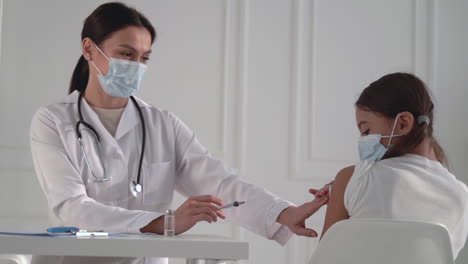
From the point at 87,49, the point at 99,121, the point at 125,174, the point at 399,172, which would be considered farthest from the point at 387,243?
the point at 87,49

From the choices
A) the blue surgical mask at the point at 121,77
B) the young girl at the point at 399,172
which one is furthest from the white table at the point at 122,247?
the blue surgical mask at the point at 121,77

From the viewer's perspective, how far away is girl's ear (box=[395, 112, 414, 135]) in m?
1.91

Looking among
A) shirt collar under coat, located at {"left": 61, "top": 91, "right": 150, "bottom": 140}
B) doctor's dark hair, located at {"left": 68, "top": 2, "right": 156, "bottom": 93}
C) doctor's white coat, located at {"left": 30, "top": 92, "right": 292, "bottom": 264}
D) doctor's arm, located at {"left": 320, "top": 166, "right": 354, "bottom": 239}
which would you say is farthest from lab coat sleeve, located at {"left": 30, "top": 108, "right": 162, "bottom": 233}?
doctor's arm, located at {"left": 320, "top": 166, "right": 354, "bottom": 239}

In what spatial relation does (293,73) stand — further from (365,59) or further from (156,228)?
(156,228)

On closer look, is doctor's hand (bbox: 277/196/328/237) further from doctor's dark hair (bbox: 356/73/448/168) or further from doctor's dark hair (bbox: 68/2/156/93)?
doctor's dark hair (bbox: 68/2/156/93)

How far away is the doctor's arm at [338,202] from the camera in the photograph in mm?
1804

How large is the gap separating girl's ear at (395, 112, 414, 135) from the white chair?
652 millimetres

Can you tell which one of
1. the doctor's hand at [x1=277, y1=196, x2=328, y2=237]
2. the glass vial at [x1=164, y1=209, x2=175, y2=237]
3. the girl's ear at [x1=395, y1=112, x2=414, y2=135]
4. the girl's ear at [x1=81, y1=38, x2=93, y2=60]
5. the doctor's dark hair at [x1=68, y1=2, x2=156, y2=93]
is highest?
the doctor's dark hair at [x1=68, y1=2, x2=156, y2=93]

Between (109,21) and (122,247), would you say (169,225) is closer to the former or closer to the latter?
(122,247)

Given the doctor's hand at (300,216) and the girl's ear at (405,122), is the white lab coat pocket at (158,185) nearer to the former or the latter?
the doctor's hand at (300,216)

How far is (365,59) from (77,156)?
A: 1.87 metres

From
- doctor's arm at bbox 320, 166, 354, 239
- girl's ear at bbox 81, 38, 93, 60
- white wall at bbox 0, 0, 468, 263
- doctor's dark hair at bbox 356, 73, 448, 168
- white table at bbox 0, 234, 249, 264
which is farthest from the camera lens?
white wall at bbox 0, 0, 468, 263

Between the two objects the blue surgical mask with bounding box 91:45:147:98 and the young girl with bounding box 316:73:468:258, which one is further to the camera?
the blue surgical mask with bounding box 91:45:147:98

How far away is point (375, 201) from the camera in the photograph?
5.58ft
